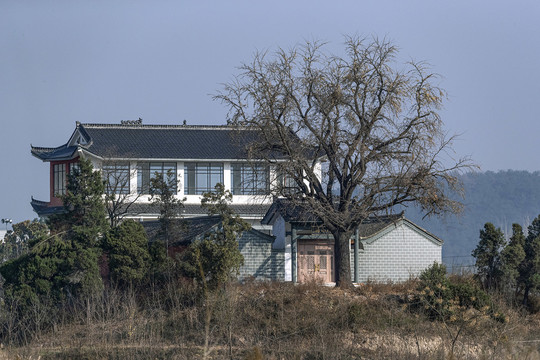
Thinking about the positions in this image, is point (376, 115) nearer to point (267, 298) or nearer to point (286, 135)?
point (286, 135)

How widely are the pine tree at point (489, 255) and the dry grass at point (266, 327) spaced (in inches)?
67.0

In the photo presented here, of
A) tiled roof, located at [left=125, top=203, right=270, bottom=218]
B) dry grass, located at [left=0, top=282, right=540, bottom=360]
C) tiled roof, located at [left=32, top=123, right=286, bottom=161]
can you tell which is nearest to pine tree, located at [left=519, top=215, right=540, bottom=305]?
dry grass, located at [left=0, top=282, right=540, bottom=360]

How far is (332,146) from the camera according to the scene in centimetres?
2605

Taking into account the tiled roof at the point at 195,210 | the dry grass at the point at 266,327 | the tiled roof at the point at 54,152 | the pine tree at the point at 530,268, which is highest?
the tiled roof at the point at 54,152

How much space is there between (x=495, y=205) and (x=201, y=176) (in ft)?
290

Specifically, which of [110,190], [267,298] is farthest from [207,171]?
[267,298]

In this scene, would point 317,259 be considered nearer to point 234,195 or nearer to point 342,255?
point 342,255

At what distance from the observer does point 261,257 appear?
92.9 ft

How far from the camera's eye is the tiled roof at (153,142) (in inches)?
1548

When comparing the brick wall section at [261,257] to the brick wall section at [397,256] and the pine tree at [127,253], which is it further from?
the pine tree at [127,253]

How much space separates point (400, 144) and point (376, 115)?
1225 millimetres

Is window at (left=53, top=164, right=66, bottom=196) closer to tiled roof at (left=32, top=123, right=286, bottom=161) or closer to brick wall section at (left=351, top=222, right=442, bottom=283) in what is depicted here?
tiled roof at (left=32, top=123, right=286, bottom=161)

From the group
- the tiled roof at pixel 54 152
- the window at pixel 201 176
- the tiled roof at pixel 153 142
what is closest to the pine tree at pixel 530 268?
the tiled roof at pixel 153 142

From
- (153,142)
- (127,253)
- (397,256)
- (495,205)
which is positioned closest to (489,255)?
(397,256)
